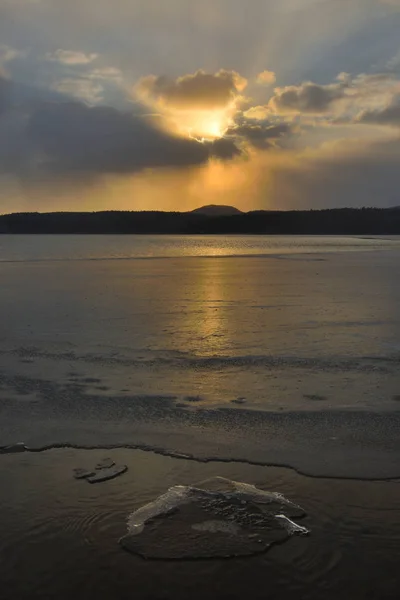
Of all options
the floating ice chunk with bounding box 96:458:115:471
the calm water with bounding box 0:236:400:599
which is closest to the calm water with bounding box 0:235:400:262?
the calm water with bounding box 0:236:400:599

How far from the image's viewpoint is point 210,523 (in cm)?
469

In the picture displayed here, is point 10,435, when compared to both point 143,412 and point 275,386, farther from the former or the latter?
point 275,386

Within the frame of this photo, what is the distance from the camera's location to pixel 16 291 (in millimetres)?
21297

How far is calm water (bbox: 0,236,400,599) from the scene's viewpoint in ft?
13.3

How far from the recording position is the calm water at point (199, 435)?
404 centimetres

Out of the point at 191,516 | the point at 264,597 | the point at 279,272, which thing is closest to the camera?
the point at 264,597

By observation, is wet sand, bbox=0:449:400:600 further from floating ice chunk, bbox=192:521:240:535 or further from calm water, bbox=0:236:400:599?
floating ice chunk, bbox=192:521:240:535

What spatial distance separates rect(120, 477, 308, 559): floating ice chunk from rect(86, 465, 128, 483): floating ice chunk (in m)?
0.65

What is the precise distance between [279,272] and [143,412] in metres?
23.4

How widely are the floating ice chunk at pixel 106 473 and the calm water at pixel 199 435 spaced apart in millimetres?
106

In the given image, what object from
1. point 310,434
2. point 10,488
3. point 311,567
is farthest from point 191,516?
point 310,434

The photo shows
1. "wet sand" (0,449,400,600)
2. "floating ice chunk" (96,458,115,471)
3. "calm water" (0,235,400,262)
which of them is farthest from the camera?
"calm water" (0,235,400,262)

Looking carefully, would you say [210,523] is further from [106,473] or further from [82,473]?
[82,473]

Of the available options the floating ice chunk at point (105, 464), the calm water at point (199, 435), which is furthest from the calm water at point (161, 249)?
the floating ice chunk at point (105, 464)
